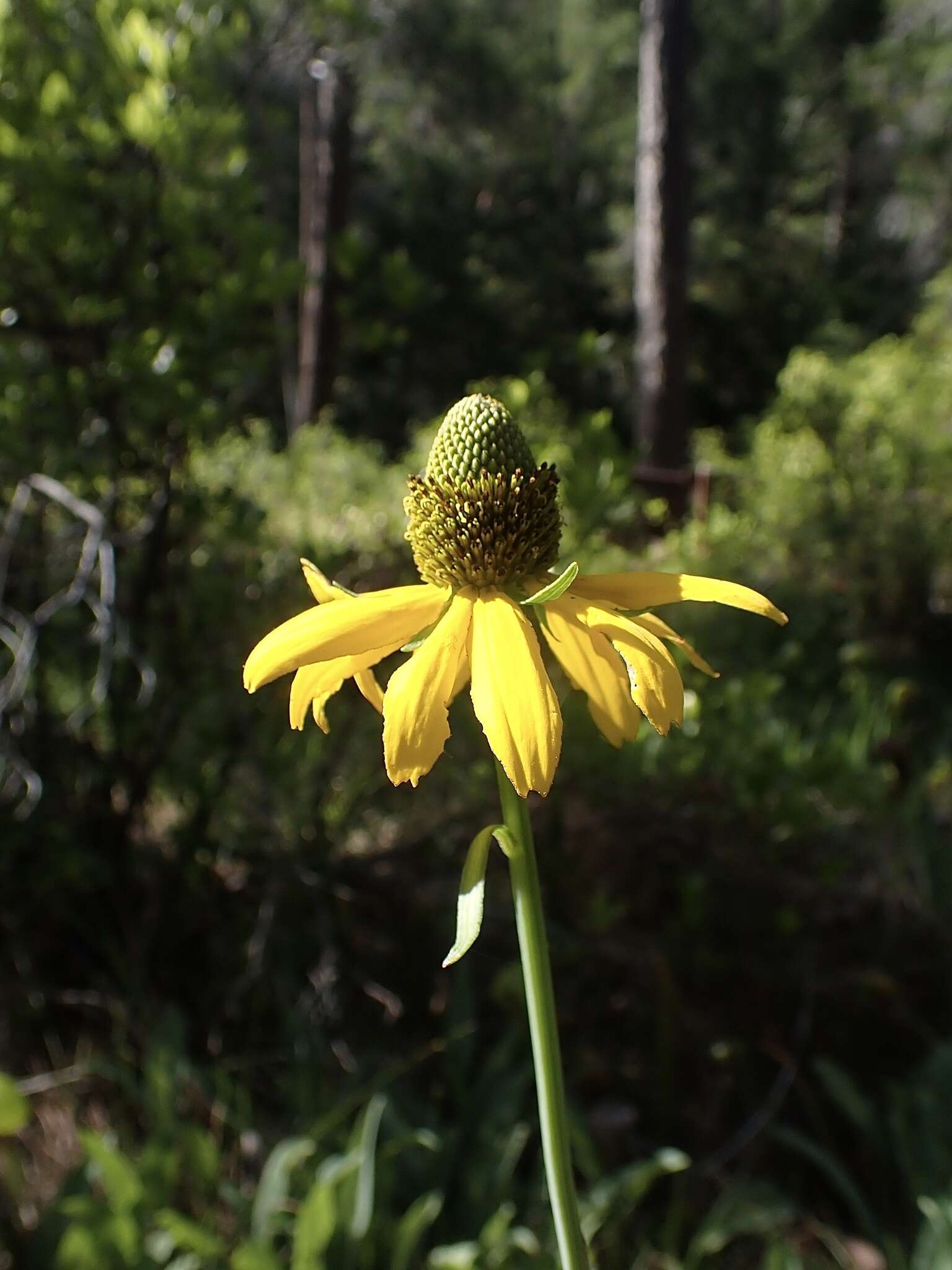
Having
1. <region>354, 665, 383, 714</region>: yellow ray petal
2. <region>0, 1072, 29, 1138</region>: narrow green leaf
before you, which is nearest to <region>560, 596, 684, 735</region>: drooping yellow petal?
<region>354, 665, 383, 714</region>: yellow ray petal

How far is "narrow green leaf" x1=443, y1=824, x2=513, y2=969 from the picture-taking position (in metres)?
0.54

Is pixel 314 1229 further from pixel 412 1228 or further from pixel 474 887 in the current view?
pixel 474 887

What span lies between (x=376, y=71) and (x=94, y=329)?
8698 mm

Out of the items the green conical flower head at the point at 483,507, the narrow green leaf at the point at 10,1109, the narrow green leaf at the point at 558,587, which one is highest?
the green conical flower head at the point at 483,507

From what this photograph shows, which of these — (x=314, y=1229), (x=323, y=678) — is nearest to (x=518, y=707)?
(x=323, y=678)

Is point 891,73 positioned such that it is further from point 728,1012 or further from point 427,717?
point 427,717

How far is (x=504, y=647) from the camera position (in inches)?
25.8

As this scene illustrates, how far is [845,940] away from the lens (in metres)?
2.39

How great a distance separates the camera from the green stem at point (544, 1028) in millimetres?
584

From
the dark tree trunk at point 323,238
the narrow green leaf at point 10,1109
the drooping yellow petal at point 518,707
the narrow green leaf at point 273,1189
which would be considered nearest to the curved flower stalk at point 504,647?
the drooping yellow petal at point 518,707

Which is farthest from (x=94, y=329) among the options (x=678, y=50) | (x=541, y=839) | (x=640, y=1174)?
(x=678, y=50)

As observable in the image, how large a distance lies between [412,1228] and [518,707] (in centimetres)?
125

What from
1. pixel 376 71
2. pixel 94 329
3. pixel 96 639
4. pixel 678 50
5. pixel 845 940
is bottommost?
pixel 845 940

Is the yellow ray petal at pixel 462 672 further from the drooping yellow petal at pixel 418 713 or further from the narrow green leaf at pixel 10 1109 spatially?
the narrow green leaf at pixel 10 1109
